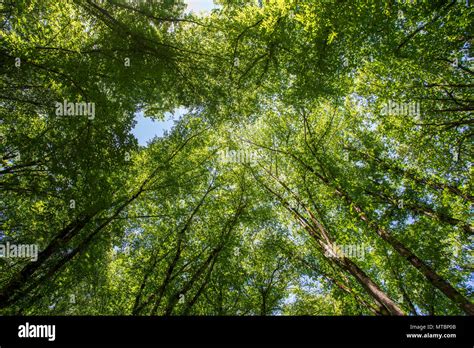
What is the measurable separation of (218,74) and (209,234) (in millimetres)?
8732

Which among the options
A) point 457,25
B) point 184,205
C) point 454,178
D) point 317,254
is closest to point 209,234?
point 184,205

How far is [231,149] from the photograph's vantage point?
596 inches

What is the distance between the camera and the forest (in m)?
7.36

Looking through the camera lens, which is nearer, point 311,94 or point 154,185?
point 311,94

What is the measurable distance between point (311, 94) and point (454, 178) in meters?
8.17

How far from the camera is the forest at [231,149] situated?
736cm

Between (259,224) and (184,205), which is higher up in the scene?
(184,205)

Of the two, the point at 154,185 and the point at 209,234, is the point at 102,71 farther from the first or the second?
the point at 209,234

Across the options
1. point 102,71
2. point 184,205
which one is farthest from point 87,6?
point 184,205

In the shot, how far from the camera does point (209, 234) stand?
14508 millimetres
